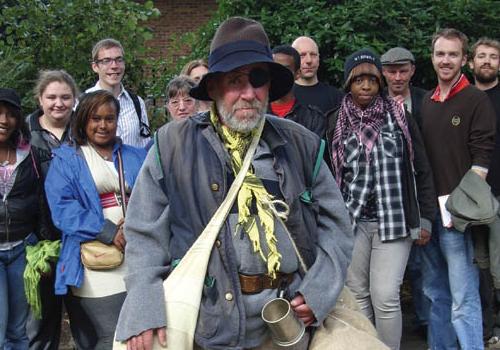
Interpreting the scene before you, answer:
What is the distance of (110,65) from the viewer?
600 cm

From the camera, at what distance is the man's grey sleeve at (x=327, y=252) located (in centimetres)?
308

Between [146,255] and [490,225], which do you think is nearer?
[146,255]

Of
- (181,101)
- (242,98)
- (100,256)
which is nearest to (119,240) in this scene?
(100,256)

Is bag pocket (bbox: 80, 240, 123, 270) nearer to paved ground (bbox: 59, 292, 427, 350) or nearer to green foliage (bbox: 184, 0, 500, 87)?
paved ground (bbox: 59, 292, 427, 350)

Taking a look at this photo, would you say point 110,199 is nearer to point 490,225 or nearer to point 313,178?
point 313,178

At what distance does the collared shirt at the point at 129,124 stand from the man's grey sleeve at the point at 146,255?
2718 millimetres

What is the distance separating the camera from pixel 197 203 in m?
3.09

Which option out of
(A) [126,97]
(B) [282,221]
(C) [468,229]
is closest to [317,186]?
(B) [282,221]

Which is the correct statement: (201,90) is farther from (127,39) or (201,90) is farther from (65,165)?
(127,39)

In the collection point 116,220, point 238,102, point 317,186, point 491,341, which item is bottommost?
point 491,341

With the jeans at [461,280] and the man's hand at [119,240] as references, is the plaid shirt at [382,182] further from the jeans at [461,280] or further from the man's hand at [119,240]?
the man's hand at [119,240]

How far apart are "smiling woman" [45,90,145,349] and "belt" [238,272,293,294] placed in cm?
171

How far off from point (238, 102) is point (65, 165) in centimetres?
197

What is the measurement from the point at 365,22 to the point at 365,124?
81.5 inches
